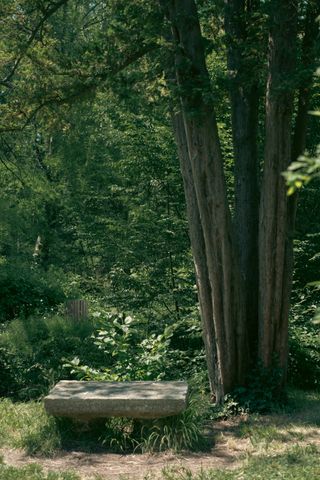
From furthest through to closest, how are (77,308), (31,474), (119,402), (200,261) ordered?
(77,308), (200,261), (119,402), (31,474)

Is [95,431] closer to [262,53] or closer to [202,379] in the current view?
[202,379]

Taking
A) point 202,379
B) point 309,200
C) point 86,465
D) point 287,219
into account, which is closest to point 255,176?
point 287,219

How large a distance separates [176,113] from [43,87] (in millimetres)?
2294

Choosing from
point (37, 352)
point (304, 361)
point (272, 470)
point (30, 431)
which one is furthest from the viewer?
point (304, 361)

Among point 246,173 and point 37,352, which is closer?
point 246,173

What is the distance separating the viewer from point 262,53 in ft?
30.4

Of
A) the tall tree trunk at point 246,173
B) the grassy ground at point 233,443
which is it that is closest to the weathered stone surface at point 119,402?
the grassy ground at point 233,443

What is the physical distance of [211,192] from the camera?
8.94 m

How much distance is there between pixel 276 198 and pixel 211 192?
790mm

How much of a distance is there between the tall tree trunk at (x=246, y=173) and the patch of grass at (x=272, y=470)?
114 inches

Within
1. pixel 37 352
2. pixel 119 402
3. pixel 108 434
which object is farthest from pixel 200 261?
pixel 37 352

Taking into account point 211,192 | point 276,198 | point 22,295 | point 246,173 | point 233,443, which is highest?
point 246,173

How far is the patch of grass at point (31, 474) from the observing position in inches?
245

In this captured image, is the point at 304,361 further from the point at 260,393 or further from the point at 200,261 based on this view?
the point at 200,261
